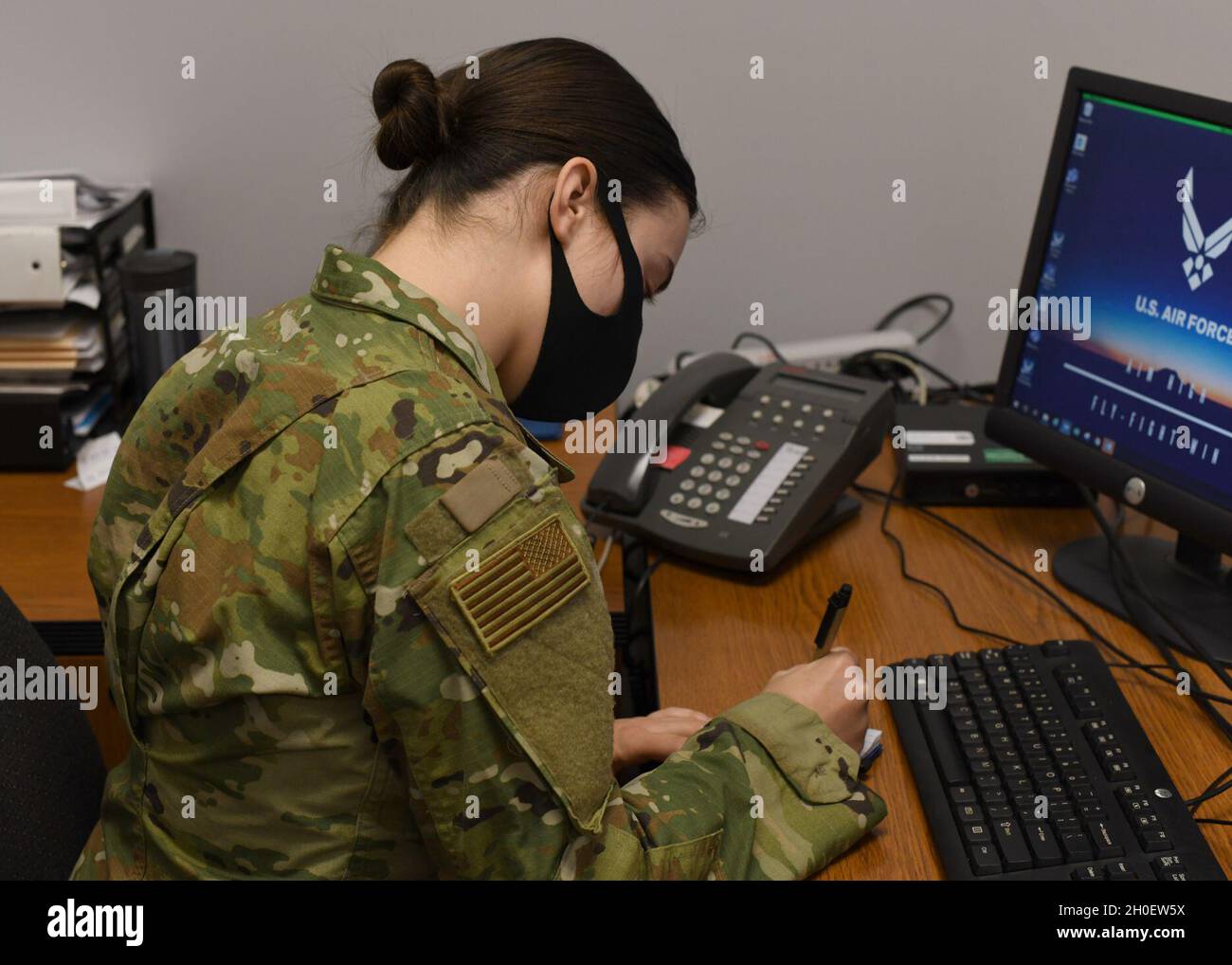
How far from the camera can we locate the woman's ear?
94 cm

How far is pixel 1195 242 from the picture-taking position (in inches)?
44.3

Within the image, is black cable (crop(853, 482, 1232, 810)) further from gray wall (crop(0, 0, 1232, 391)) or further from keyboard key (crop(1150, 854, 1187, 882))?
gray wall (crop(0, 0, 1232, 391))

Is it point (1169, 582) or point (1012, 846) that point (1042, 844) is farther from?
point (1169, 582)

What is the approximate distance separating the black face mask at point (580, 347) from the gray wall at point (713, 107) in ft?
1.88

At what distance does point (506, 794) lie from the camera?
2.67ft

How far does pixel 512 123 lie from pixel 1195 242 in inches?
25.3

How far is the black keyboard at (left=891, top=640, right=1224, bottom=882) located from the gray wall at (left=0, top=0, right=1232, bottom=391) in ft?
2.56

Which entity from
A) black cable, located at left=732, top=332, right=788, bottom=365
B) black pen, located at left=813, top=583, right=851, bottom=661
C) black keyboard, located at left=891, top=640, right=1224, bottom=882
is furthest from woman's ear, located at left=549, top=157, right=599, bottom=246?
black cable, located at left=732, top=332, right=788, bottom=365

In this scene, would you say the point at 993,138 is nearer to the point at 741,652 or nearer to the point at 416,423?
the point at 741,652

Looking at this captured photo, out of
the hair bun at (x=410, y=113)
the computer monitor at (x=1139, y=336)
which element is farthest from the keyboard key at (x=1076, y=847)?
the hair bun at (x=410, y=113)

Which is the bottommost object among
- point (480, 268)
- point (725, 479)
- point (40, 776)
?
point (40, 776)

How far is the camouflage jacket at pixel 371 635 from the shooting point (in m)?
0.79

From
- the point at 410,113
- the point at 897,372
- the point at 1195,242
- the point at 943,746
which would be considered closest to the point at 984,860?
the point at 943,746
